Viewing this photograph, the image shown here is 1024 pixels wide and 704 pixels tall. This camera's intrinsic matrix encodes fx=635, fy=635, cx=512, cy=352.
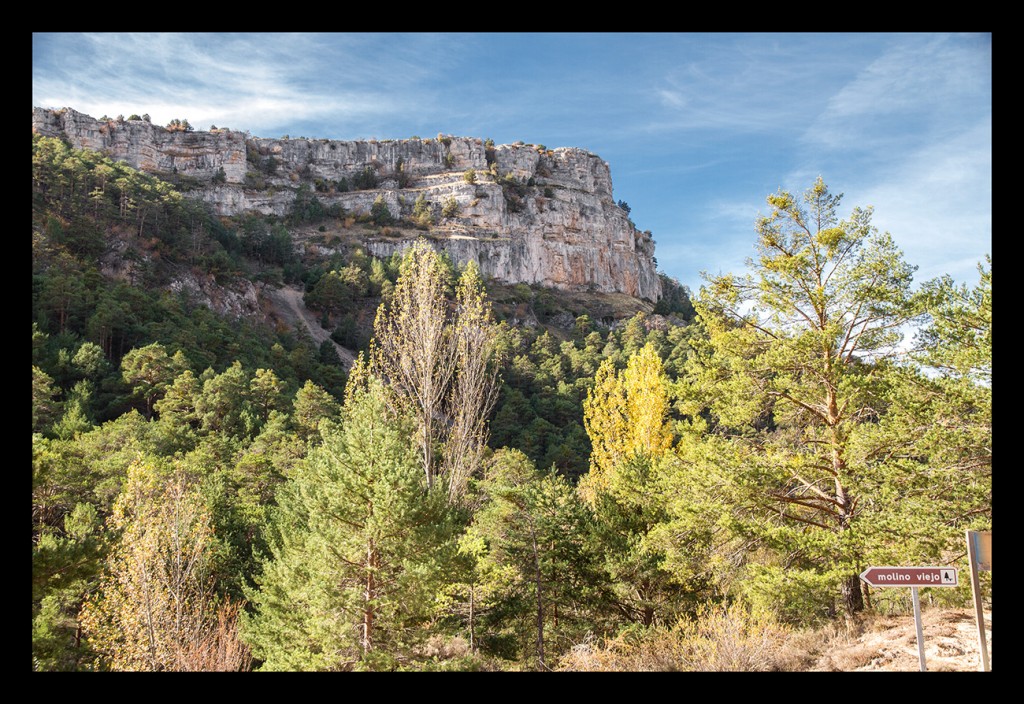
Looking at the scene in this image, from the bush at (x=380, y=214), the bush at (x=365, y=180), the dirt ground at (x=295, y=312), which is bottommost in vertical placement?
the dirt ground at (x=295, y=312)

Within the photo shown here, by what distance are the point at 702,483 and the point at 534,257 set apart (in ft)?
208

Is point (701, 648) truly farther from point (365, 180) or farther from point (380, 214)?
point (365, 180)

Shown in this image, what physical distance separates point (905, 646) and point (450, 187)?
2788 inches

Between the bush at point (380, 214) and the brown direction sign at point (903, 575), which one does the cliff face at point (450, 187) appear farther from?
the brown direction sign at point (903, 575)

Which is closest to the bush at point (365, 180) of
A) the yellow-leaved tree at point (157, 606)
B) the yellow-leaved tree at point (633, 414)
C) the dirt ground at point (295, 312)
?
the dirt ground at point (295, 312)

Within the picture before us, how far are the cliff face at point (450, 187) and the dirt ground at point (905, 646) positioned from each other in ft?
192

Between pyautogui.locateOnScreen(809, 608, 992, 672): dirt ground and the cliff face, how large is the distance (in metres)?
58.4

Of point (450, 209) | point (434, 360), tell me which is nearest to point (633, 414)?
point (434, 360)

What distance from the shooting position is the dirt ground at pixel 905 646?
5.46 m

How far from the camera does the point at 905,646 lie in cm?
598

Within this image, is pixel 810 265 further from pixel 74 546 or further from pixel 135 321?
pixel 135 321

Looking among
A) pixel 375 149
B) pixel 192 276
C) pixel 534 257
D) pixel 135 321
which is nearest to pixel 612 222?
pixel 534 257

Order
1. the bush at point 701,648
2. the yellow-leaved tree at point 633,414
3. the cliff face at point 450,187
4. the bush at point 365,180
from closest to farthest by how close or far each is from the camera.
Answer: the bush at point 701,648, the yellow-leaved tree at point 633,414, the cliff face at point 450,187, the bush at point 365,180
